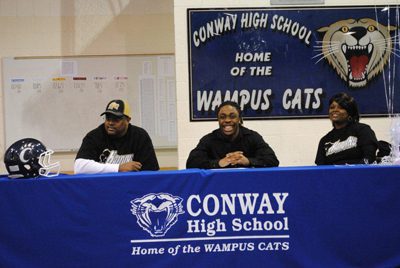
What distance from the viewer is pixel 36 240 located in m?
2.97

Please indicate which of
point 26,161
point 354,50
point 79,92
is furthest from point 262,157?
point 79,92

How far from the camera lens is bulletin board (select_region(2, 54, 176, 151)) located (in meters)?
5.93

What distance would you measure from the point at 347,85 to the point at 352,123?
1159mm

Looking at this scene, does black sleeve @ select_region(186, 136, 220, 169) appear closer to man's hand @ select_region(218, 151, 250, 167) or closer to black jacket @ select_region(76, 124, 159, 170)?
man's hand @ select_region(218, 151, 250, 167)

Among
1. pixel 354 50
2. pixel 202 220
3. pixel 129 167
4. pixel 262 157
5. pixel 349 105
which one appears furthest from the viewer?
pixel 354 50

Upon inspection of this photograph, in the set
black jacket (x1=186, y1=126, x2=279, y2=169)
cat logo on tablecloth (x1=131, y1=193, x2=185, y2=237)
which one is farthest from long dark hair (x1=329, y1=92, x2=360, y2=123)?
cat logo on tablecloth (x1=131, y1=193, x2=185, y2=237)

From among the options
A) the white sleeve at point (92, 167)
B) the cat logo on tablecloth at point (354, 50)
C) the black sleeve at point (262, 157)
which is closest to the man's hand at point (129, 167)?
the white sleeve at point (92, 167)

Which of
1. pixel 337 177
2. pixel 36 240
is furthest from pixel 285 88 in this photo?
pixel 36 240

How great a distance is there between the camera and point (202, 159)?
144 inches

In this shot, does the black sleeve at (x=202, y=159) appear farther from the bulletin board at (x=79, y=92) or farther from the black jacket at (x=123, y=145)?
the bulletin board at (x=79, y=92)

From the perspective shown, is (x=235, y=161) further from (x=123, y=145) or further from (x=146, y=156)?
(x=123, y=145)

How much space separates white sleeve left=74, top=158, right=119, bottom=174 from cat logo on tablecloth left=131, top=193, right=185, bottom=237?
47cm

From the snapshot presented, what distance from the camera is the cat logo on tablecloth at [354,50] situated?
4957 mm

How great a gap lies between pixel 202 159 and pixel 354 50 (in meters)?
2.27
